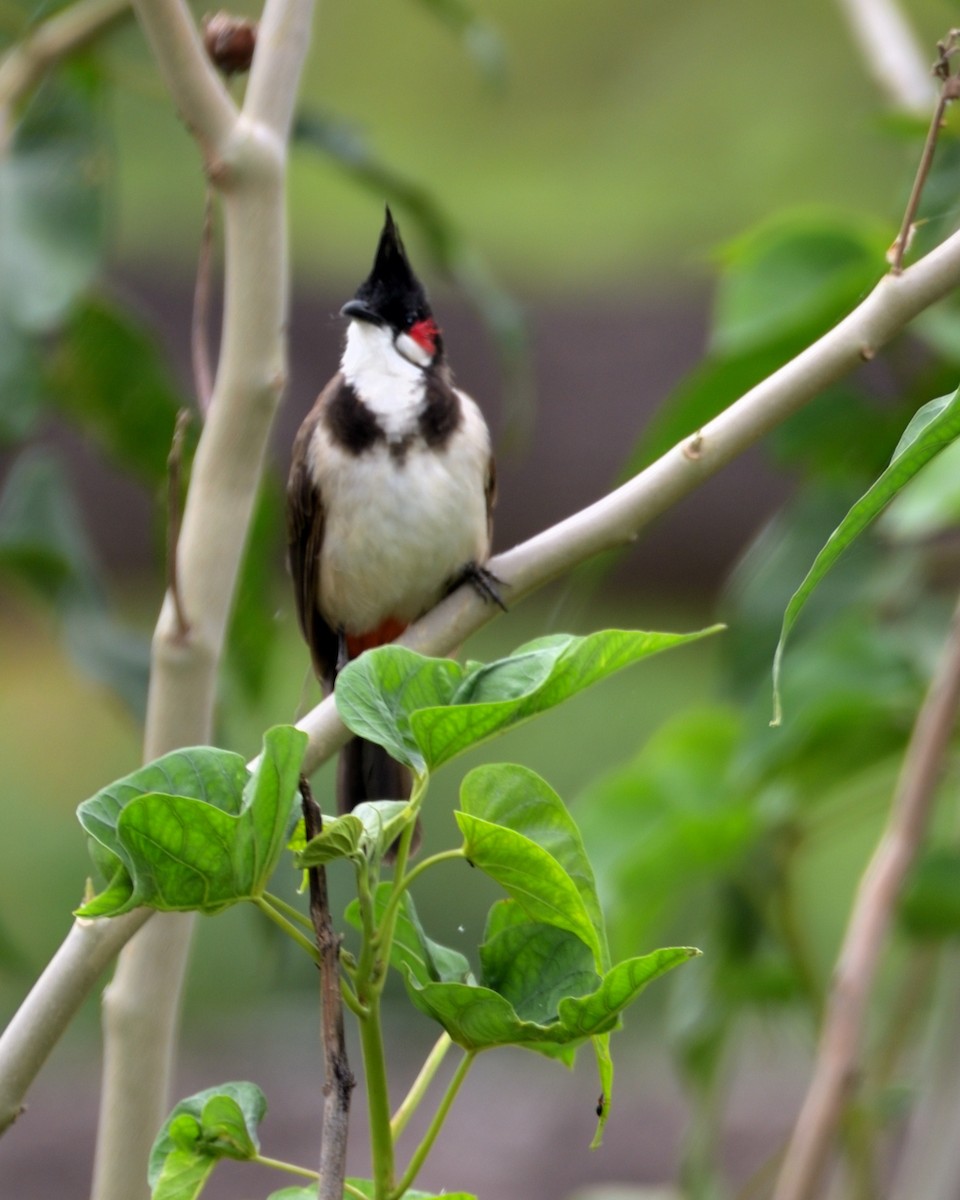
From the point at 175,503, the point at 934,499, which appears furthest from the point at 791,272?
the point at 175,503

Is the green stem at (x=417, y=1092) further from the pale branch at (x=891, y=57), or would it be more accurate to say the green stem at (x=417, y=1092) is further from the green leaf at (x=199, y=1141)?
the pale branch at (x=891, y=57)

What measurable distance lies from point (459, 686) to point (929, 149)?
309mm

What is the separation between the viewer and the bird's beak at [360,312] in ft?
4.39

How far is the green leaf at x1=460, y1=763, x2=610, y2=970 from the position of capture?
555 millimetres

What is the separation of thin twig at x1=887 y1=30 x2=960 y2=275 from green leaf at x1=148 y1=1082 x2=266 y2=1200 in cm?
44

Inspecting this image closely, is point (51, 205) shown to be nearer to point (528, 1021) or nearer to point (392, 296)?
point (392, 296)

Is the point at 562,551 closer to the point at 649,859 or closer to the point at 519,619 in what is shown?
the point at 649,859

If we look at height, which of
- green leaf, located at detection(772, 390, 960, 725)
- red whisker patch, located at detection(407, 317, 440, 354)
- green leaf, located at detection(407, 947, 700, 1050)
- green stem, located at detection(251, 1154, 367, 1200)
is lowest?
green stem, located at detection(251, 1154, 367, 1200)

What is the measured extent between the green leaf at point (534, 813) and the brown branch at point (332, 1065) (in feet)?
0.26

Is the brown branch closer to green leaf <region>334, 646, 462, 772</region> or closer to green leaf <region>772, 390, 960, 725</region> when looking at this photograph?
green leaf <region>334, 646, 462, 772</region>

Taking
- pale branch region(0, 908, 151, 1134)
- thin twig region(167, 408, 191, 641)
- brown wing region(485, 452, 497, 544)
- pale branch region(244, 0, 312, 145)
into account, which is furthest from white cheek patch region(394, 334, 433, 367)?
pale branch region(0, 908, 151, 1134)

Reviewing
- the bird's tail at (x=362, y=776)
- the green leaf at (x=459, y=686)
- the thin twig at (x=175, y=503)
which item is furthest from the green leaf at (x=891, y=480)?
the bird's tail at (x=362, y=776)

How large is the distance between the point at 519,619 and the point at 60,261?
196 centimetres

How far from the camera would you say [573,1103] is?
2439mm
